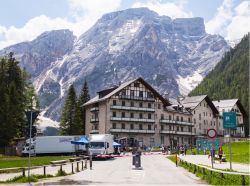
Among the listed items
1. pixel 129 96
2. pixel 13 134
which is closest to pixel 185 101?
pixel 129 96

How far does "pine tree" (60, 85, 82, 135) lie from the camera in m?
103

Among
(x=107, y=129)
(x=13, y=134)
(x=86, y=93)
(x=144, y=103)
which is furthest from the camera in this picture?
(x=86, y=93)

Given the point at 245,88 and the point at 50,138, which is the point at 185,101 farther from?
the point at 245,88

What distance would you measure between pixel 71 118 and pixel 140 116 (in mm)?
18477

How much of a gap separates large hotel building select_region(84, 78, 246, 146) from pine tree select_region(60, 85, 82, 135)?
3417 millimetres

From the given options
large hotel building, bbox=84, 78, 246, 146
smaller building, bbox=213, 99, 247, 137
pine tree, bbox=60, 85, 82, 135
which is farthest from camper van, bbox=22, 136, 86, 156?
smaller building, bbox=213, 99, 247, 137

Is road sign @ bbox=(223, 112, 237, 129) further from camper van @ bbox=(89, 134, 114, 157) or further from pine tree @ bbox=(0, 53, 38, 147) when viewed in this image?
pine tree @ bbox=(0, 53, 38, 147)

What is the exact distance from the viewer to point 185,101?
404 ft

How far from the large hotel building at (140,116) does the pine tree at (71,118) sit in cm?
342

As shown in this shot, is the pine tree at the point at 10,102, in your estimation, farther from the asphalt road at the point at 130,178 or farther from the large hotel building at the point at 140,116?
the asphalt road at the point at 130,178

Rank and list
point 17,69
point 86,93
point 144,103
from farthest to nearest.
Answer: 1. point 86,93
2. point 144,103
3. point 17,69

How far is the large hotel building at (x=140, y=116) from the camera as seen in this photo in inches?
3880

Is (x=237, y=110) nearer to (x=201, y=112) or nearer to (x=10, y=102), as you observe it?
→ (x=201, y=112)

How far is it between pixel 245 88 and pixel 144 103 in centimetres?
10822
